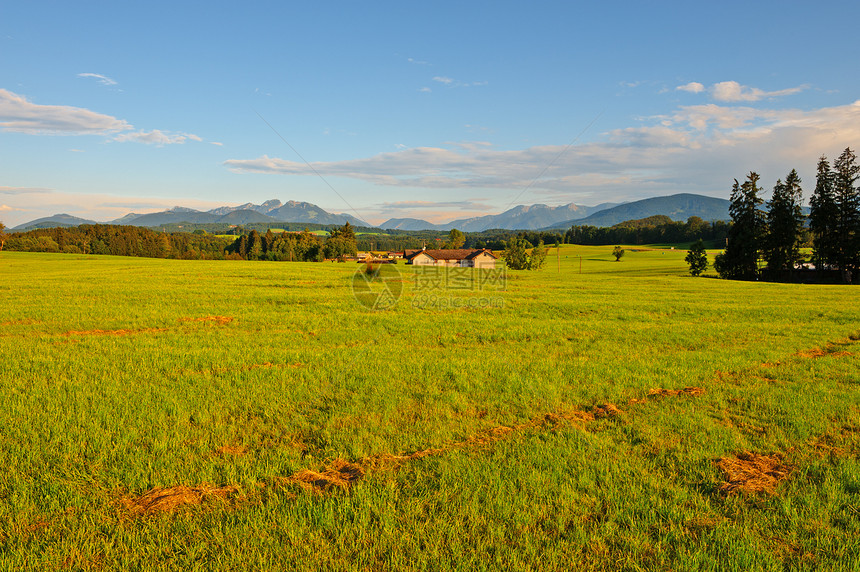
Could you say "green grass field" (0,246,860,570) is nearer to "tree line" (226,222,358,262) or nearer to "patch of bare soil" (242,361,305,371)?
"patch of bare soil" (242,361,305,371)

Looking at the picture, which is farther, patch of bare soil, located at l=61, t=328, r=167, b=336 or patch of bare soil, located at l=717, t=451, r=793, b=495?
patch of bare soil, located at l=61, t=328, r=167, b=336

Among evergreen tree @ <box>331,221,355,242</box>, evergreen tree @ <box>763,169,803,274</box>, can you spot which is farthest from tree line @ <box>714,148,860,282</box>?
evergreen tree @ <box>331,221,355,242</box>

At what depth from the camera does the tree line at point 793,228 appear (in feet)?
207

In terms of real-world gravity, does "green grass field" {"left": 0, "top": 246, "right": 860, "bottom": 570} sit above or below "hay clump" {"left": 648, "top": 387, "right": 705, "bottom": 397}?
above

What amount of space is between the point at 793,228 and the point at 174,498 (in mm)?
88385

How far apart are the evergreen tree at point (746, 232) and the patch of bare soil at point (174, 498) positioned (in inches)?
3334

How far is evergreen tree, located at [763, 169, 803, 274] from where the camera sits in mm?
66688

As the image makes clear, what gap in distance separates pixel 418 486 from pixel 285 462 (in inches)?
83.8

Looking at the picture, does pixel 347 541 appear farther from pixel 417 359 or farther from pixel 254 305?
pixel 254 305

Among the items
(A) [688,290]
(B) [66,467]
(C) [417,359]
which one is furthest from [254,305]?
(A) [688,290]

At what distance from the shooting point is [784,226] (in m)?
67.2

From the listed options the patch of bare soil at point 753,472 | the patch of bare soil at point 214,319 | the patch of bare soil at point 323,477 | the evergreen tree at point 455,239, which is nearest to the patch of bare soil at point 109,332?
the patch of bare soil at point 214,319

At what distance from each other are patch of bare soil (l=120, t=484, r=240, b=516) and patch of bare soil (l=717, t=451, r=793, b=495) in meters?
6.70

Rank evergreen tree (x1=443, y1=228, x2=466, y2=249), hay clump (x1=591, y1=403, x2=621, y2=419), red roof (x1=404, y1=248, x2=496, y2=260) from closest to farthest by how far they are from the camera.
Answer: hay clump (x1=591, y1=403, x2=621, y2=419)
red roof (x1=404, y1=248, x2=496, y2=260)
evergreen tree (x1=443, y1=228, x2=466, y2=249)
